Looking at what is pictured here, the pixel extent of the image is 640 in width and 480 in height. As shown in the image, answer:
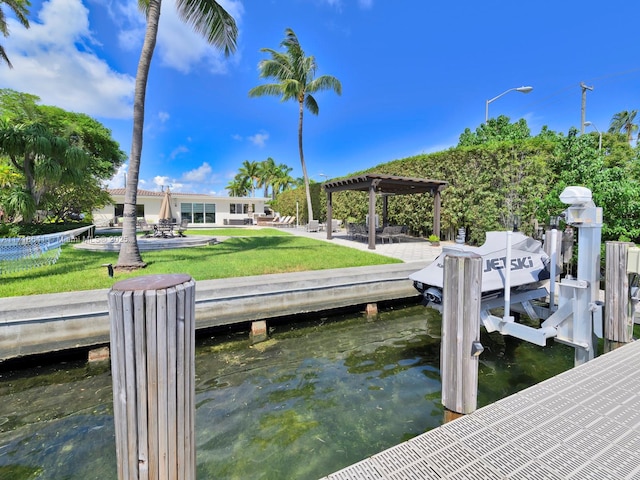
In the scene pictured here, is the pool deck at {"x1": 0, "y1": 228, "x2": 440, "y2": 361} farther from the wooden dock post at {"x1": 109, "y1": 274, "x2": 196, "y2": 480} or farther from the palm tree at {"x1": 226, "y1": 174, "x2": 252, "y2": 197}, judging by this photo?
→ the palm tree at {"x1": 226, "y1": 174, "x2": 252, "y2": 197}

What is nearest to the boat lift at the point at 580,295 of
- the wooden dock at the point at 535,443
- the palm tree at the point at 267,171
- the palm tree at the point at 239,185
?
the wooden dock at the point at 535,443

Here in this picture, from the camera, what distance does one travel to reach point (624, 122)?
4322 cm

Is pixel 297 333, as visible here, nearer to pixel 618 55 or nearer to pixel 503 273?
pixel 503 273

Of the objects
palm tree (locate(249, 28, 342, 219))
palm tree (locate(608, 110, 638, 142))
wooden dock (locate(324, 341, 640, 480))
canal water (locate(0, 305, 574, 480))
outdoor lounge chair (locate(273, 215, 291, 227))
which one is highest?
palm tree (locate(608, 110, 638, 142))

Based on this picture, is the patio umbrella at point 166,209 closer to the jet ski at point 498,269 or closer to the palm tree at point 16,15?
the palm tree at point 16,15

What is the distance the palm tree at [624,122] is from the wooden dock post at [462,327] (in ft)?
187

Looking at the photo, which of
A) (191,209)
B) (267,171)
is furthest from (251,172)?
(191,209)

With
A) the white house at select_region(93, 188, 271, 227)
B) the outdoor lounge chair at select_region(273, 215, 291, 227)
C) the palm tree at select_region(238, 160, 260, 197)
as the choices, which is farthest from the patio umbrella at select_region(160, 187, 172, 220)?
the palm tree at select_region(238, 160, 260, 197)

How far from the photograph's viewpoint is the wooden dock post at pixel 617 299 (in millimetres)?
4246

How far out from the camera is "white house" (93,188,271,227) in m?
28.4

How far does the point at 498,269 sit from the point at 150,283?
4837 millimetres

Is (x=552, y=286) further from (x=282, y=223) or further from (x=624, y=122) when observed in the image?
→ (x=624, y=122)

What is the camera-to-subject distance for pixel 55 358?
453 cm

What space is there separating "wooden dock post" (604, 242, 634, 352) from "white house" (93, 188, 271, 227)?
2845 cm
